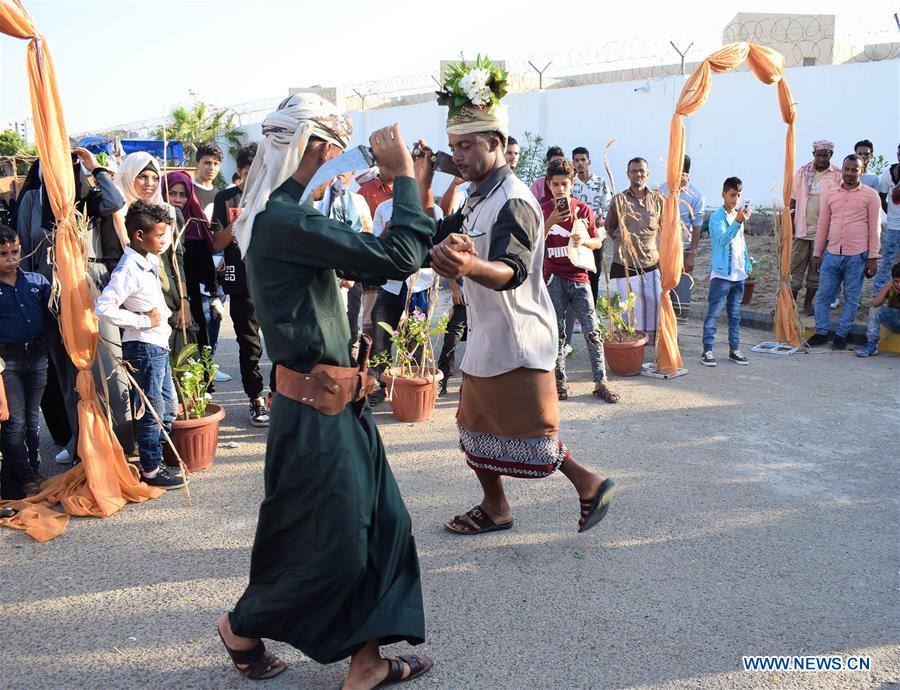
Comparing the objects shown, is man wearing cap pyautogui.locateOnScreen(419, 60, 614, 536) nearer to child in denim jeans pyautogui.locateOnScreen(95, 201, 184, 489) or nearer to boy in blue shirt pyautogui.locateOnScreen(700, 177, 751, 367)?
child in denim jeans pyautogui.locateOnScreen(95, 201, 184, 489)

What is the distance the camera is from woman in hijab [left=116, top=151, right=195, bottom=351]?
4859 millimetres

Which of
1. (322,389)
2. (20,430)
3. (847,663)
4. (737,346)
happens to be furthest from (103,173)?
(737,346)

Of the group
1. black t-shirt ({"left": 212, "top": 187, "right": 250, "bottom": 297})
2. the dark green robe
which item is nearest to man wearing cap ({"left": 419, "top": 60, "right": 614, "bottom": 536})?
the dark green robe

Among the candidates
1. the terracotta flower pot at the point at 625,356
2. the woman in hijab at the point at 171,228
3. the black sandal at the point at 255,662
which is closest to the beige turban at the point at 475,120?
the woman in hijab at the point at 171,228

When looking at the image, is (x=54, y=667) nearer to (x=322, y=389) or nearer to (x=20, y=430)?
(x=322, y=389)

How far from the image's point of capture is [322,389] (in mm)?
2527

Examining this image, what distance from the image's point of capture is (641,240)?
Answer: 778 centimetres

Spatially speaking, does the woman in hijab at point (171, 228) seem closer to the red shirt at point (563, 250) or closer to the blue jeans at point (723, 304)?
the red shirt at point (563, 250)

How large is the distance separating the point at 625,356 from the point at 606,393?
91cm

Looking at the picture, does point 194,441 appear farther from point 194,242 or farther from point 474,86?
point 474,86

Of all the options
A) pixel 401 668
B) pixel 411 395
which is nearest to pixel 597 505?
pixel 401 668

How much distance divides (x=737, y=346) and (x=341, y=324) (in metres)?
6.01

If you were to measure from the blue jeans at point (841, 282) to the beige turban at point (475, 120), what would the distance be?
252 inches

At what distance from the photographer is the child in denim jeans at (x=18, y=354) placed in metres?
4.32
